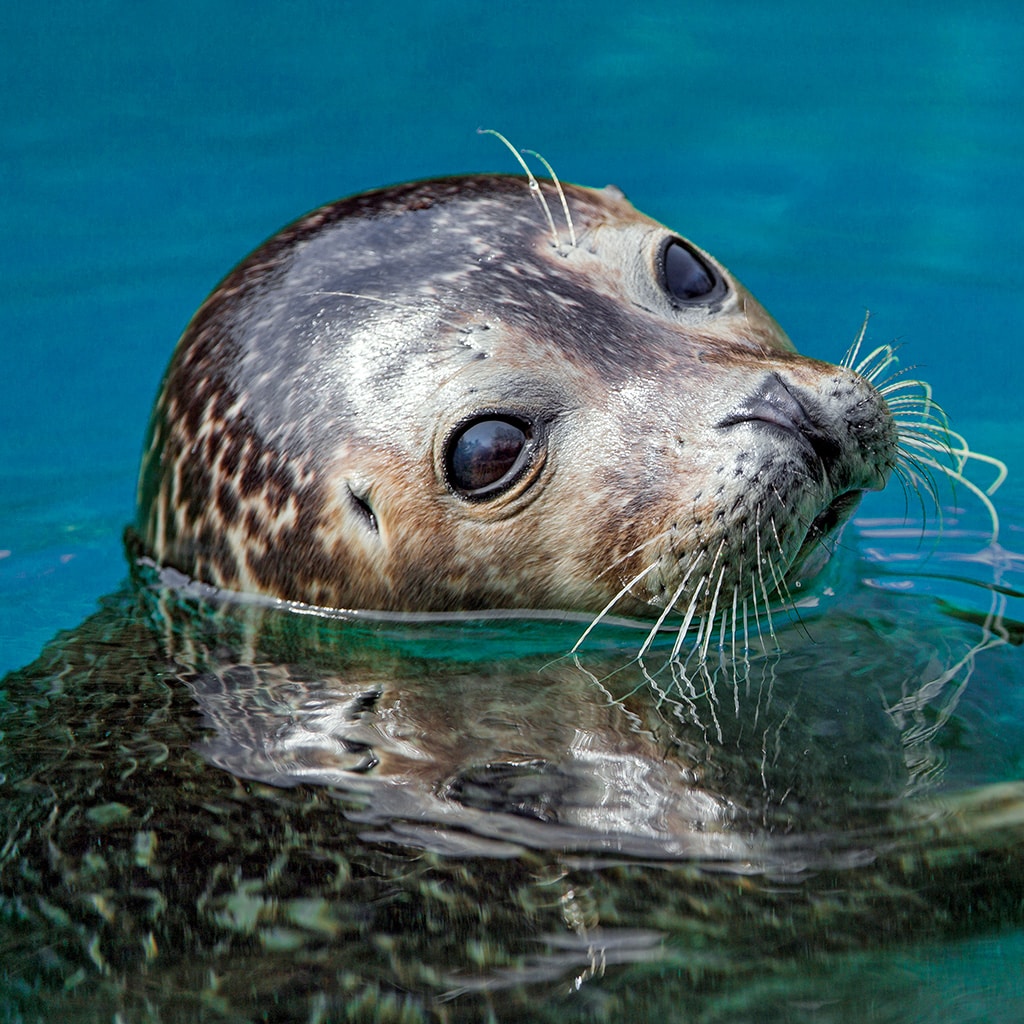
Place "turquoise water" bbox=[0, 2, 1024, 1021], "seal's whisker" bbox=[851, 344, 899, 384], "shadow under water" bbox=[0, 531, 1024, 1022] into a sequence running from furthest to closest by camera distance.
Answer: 1. "turquoise water" bbox=[0, 2, 1024, 1021]
2. "seal's whisker" bbox=[851, 344, 899, 384]
3. "shadow under water" bbox=[0, 531, 1024, 1022]

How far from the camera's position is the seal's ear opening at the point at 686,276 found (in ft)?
12.0

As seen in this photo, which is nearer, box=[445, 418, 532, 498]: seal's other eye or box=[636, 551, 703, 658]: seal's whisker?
box=[636, 551, 703, 658]: seal's whisker

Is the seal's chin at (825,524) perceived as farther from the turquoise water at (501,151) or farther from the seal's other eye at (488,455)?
the turquoise water at (501,151)

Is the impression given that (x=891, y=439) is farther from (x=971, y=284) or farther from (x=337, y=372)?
(x=971, y=284)

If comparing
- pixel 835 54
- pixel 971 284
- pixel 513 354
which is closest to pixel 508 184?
pixel 513 354

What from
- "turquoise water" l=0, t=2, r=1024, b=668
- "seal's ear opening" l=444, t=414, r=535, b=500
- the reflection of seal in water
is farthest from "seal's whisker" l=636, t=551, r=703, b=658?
"turquoise water" l=0, t=2, r=1024, b=668

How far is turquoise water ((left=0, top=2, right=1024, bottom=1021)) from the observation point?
6.43 meters

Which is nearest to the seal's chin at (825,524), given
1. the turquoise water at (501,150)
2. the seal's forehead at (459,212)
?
the seal's forehead at (459,212)

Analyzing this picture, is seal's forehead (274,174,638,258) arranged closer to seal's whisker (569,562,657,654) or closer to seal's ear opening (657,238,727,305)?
seal's ear opening (657,238,727,305)

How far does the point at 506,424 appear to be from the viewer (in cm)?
328

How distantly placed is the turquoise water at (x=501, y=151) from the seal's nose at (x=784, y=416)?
2.80m

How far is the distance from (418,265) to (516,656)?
0.97m

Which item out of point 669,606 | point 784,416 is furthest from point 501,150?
point 669,606

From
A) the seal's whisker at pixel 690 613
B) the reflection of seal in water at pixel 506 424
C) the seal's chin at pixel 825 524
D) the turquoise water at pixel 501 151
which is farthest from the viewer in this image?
the turquoise water at pixel 501 151
